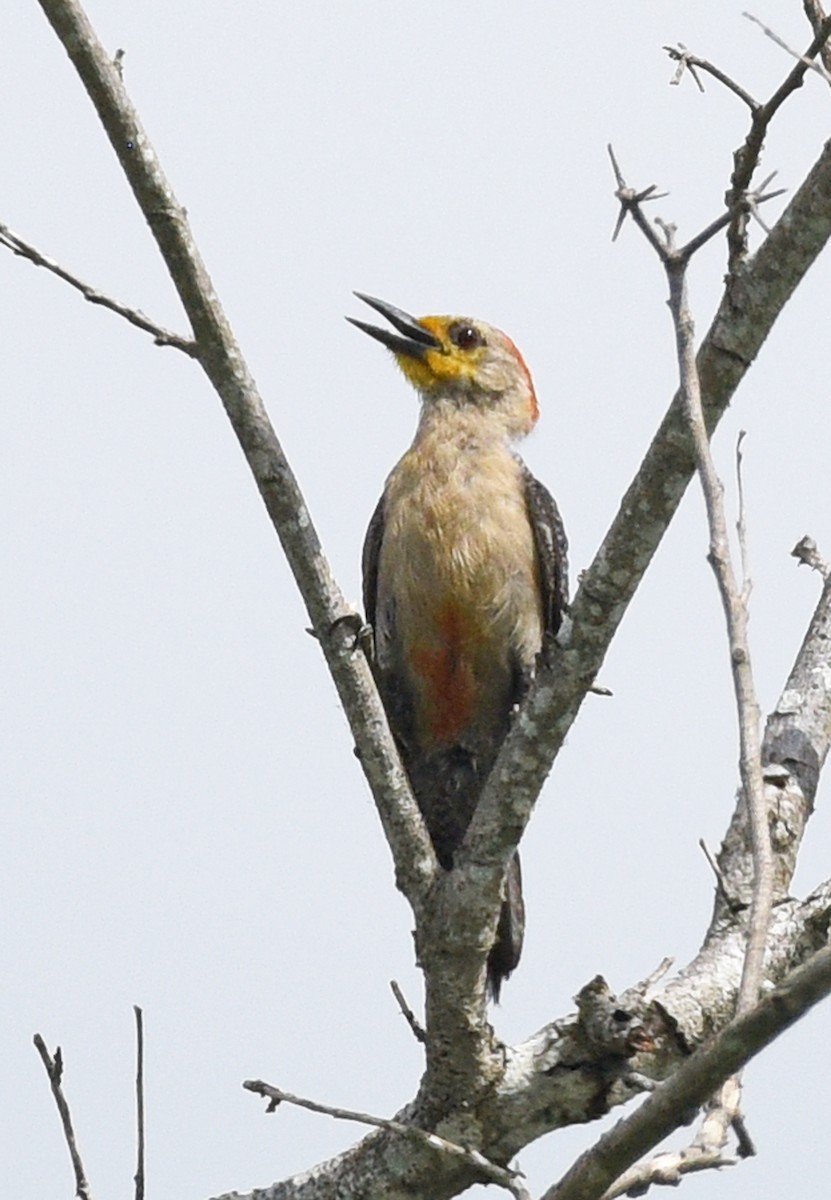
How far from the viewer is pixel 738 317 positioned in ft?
13.2

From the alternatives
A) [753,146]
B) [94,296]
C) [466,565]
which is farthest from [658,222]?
[466,565]

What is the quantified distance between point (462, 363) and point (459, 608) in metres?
1.31

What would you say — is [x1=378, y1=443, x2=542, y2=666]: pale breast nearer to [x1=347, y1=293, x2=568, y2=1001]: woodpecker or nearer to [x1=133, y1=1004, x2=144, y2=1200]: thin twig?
[x1=347, y1=293, x2=568, y2=1001]: woodpecker

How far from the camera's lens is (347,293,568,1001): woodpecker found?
6246mm

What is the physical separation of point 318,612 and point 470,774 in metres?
2.01

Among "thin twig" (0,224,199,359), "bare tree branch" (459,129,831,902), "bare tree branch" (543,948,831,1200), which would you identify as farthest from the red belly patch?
"bare tree branch" (543,948,831,1200)

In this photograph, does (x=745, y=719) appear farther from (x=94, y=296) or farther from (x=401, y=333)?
(x=401, y=333)

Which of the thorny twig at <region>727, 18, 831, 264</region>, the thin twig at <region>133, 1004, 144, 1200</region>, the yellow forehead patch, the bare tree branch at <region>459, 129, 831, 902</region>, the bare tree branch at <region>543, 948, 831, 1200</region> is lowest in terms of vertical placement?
the bare tree branch at <region>543, 948, 831, 1200</region>

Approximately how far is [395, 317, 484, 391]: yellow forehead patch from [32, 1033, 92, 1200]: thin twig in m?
3.67

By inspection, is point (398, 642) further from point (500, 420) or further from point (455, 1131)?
point (455, 1131)

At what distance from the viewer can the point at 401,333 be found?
23.7ft

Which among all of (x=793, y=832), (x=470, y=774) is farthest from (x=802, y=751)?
(x=470, y=774)

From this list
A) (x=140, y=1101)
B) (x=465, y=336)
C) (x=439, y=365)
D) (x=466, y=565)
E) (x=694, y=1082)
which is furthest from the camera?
(x=465, y=336)

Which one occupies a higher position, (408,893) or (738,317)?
(738,317)
